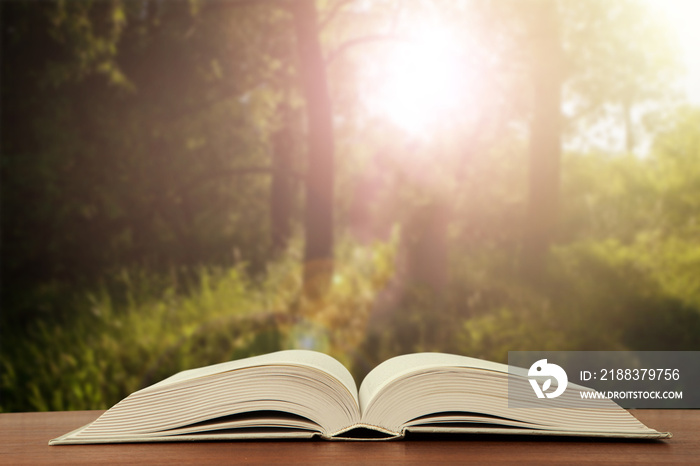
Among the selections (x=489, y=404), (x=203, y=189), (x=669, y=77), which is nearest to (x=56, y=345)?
(x=203, y=189)

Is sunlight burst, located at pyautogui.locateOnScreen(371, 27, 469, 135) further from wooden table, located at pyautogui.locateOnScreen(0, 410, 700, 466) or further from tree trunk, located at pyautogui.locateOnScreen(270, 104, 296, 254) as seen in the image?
wooden table, located at pyautogui.locateOnScreen(0, 410, 700, 466)

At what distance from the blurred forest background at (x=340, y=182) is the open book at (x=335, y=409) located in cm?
237

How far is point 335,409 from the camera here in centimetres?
73

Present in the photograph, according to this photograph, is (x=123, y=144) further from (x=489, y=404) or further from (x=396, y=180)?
(x=489, y=404)

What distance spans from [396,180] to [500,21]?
1.26 meters

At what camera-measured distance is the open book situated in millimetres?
721

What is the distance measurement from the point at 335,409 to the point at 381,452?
9 centimetres

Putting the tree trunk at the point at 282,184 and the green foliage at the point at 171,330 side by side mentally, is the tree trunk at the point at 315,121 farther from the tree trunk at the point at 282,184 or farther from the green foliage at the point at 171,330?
the green foliage at the point at 171,330

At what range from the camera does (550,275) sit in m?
3.34

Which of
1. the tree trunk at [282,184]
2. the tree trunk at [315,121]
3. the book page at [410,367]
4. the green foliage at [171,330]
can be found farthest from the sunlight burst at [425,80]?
the book page at [410,367]

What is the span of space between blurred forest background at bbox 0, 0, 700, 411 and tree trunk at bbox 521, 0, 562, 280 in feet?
0.04

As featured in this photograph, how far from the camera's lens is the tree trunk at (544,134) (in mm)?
3490

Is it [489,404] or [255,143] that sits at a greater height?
[255,143]

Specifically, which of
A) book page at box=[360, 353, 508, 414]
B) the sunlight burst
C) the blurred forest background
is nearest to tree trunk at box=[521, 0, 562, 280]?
the blurred forest background
